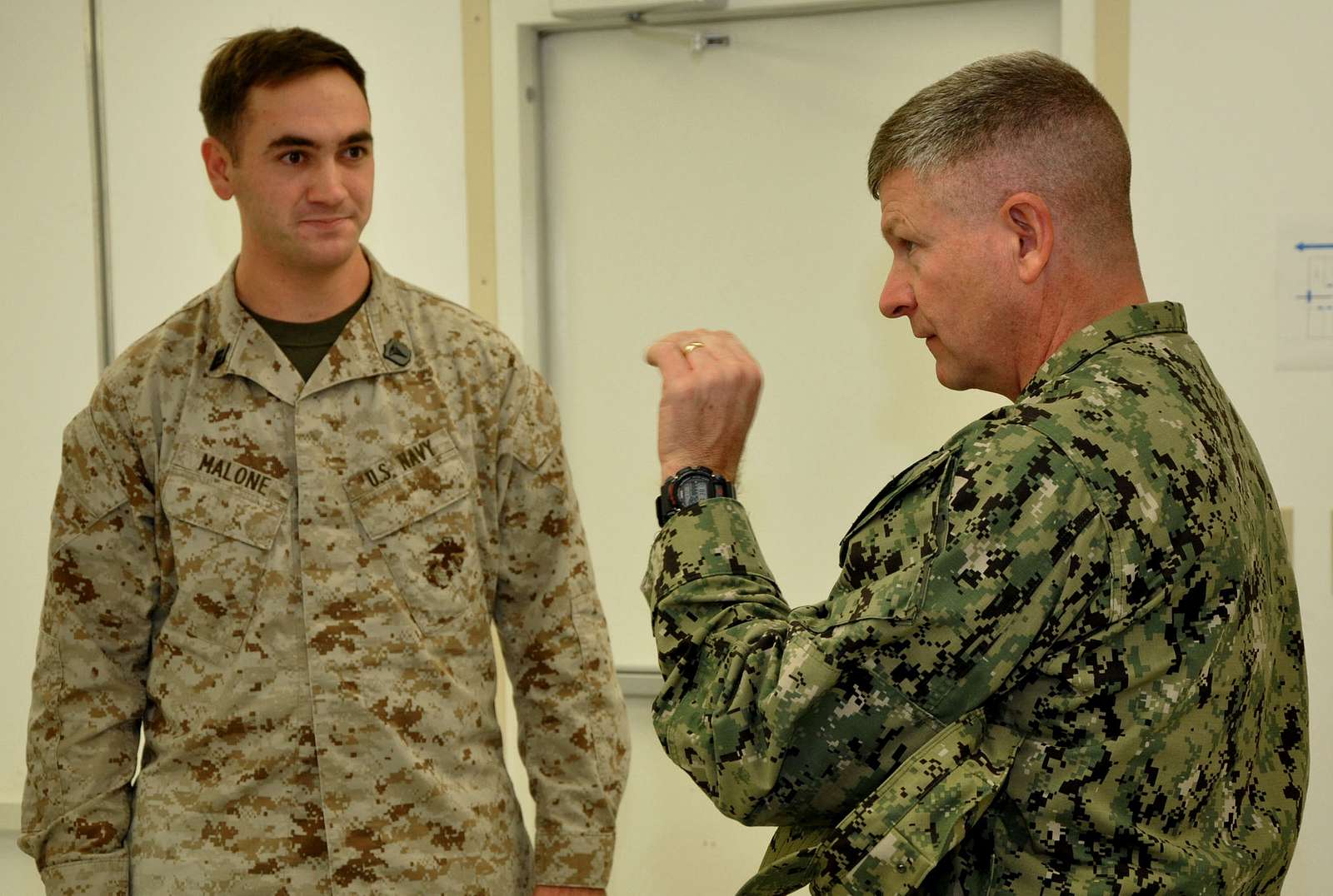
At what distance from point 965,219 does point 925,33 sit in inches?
65.8

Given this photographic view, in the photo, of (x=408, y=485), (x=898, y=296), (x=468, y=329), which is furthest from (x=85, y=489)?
(x=898, y=296)

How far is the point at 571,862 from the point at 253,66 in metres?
1.15

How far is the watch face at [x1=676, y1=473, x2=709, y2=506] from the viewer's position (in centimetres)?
124

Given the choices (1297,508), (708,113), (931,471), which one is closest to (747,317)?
(708,113)

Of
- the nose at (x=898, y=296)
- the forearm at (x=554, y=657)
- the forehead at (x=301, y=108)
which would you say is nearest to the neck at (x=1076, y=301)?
the nose at (x=898, y=296)

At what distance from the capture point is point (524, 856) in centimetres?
186

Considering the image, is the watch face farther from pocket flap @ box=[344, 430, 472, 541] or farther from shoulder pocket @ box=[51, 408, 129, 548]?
shoulder pocket @ box=[51, 408, 129, 548]

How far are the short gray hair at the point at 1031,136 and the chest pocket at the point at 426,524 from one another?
0.79 meters

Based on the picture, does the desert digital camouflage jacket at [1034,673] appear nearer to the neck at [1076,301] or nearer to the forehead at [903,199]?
the neck at [1076,301]

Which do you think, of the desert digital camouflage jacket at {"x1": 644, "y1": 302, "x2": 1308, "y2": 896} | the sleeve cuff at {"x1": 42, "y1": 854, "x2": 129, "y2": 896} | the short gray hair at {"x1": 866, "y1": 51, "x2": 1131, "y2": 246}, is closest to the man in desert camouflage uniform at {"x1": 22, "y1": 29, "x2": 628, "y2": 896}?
the sleeve cuff at {"x1": 42, "y1": 854, "x2": 129, "y2": 896}

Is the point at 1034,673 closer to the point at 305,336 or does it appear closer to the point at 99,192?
the point at 305,336

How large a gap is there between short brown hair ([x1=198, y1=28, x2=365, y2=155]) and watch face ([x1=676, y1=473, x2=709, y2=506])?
→ 3.12ft

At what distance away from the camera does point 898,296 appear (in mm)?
1250

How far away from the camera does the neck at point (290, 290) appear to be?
1.83 m
